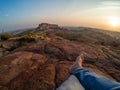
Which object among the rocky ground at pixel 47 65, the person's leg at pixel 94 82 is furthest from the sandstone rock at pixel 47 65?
the person's leg at pixel 94 82

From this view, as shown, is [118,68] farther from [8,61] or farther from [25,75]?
[8,61]

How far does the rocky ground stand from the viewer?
17.1 feet

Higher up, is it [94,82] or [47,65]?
[94,82]

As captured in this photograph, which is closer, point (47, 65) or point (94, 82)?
point (94, 82)

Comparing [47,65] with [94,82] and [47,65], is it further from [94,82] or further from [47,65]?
[94,82]

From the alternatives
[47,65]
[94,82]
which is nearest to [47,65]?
[47,65]

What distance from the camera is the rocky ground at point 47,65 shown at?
521 centimetres

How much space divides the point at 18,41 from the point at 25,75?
23.5 feet

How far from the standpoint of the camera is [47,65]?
20.6 feet

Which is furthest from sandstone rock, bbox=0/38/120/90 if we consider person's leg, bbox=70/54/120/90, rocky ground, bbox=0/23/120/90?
person's leg, bbox=70/54/120/90

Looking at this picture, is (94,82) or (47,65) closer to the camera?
(94,82)

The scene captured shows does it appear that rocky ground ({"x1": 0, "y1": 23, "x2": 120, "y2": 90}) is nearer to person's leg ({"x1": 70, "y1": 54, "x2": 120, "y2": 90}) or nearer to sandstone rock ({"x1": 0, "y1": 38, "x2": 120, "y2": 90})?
sandstone rock ({"x1": 0, "y1": 38, "x2": 120, "y2": 90})

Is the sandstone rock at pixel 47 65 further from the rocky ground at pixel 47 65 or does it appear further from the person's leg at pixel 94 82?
the person's leg at pixel 94 82

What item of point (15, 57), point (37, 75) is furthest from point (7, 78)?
point (15, 57)
